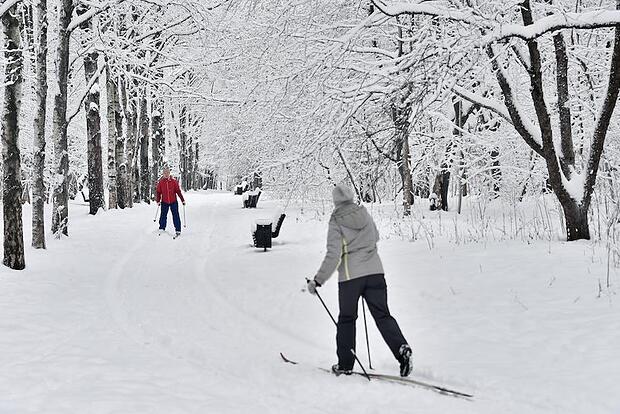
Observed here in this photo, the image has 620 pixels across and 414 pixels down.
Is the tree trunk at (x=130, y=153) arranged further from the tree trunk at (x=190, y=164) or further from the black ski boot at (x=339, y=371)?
the tree trunk at (x=190, y=164)

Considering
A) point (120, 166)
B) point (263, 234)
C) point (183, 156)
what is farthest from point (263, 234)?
point (183, 156)

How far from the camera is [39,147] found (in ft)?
39.0

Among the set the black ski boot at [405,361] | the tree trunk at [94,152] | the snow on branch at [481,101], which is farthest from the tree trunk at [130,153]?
the black ski boot at [405,361]

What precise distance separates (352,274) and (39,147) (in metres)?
9.06

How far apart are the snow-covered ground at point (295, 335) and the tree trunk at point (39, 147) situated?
3.70 ft

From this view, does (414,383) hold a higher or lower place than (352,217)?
lower

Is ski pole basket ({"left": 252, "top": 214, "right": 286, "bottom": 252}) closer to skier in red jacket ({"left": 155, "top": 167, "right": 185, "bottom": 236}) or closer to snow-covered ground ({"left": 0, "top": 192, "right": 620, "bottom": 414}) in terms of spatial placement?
snow-covered ground ({"left": 0, "top": 192, "right": 620, "bottom": 414})

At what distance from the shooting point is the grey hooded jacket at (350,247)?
17.8 ft

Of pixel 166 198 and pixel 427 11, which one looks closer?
pixel 427 11

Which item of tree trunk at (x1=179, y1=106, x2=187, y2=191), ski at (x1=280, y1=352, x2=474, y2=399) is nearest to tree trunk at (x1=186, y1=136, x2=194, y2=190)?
tree trunk at (x1=179, y1=106, x2=187, y2=191)

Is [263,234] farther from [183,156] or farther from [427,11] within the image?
[183,156]

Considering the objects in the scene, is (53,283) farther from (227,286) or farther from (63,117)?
(63,117)

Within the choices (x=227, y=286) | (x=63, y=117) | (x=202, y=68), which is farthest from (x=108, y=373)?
(x=202, y=68)

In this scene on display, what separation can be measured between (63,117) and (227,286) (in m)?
7.56
